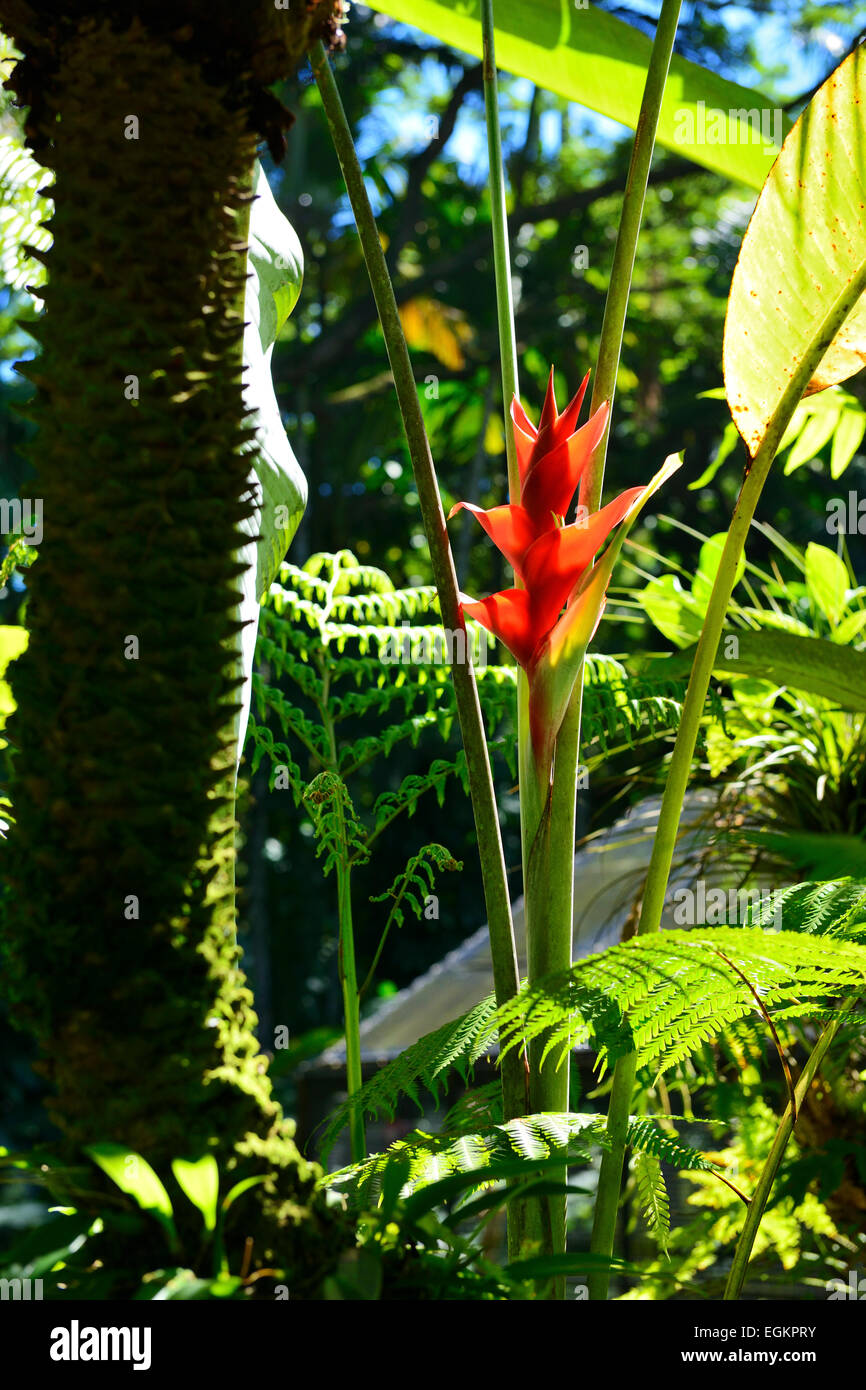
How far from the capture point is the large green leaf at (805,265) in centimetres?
73

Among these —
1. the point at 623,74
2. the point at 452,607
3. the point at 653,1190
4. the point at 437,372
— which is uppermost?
the point at 437,372

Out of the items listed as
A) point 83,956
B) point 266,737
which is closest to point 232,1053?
point 83,956

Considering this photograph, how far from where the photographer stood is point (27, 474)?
6.78 m

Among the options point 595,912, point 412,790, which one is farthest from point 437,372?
point 412,790

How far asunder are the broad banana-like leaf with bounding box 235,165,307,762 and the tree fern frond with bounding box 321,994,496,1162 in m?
0.25

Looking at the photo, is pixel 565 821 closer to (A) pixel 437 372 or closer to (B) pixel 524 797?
(B) pixel 524 797

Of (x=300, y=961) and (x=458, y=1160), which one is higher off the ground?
(x=458, y=1160)

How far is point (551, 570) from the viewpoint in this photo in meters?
0.71

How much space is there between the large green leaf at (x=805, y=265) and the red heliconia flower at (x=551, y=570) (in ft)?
0.36

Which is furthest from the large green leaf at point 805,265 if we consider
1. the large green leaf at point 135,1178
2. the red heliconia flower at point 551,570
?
the large green leaf at point 135,1178

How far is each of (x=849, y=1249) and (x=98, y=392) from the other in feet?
4.62

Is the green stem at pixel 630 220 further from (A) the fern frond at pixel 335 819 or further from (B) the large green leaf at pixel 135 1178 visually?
(B) the large green leaf at pixel 135 1178

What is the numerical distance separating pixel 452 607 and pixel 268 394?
0.20 metres
